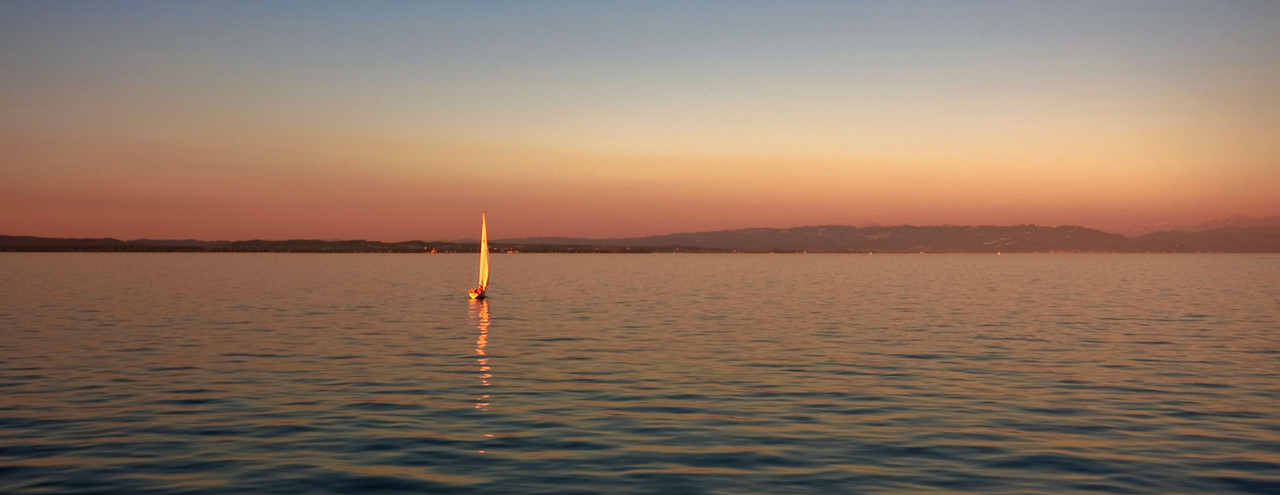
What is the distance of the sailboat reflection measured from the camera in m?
29.5

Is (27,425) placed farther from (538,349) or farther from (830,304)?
(830,304)

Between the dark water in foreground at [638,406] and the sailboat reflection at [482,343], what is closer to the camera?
the dark water in foreground at [638,406]

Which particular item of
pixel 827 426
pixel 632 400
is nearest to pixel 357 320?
pixel 632 400

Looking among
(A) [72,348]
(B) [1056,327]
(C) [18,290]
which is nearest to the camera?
(A) [72,348]

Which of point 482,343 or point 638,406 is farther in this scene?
point 482,343

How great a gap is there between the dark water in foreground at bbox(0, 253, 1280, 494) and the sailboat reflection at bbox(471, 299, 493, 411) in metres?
0.23

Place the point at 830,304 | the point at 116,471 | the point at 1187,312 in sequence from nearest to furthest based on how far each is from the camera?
the point at 116,471, the point at 1187,312, the point at 830,304

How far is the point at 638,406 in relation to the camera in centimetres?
2819

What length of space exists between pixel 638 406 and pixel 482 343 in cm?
2060

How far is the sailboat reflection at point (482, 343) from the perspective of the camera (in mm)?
29484

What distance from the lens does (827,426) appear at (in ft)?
81.9

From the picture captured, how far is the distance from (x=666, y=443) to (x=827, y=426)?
4.31 meters

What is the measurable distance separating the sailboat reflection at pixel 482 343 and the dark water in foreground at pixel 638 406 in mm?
225

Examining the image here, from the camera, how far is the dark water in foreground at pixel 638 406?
64.8ft
